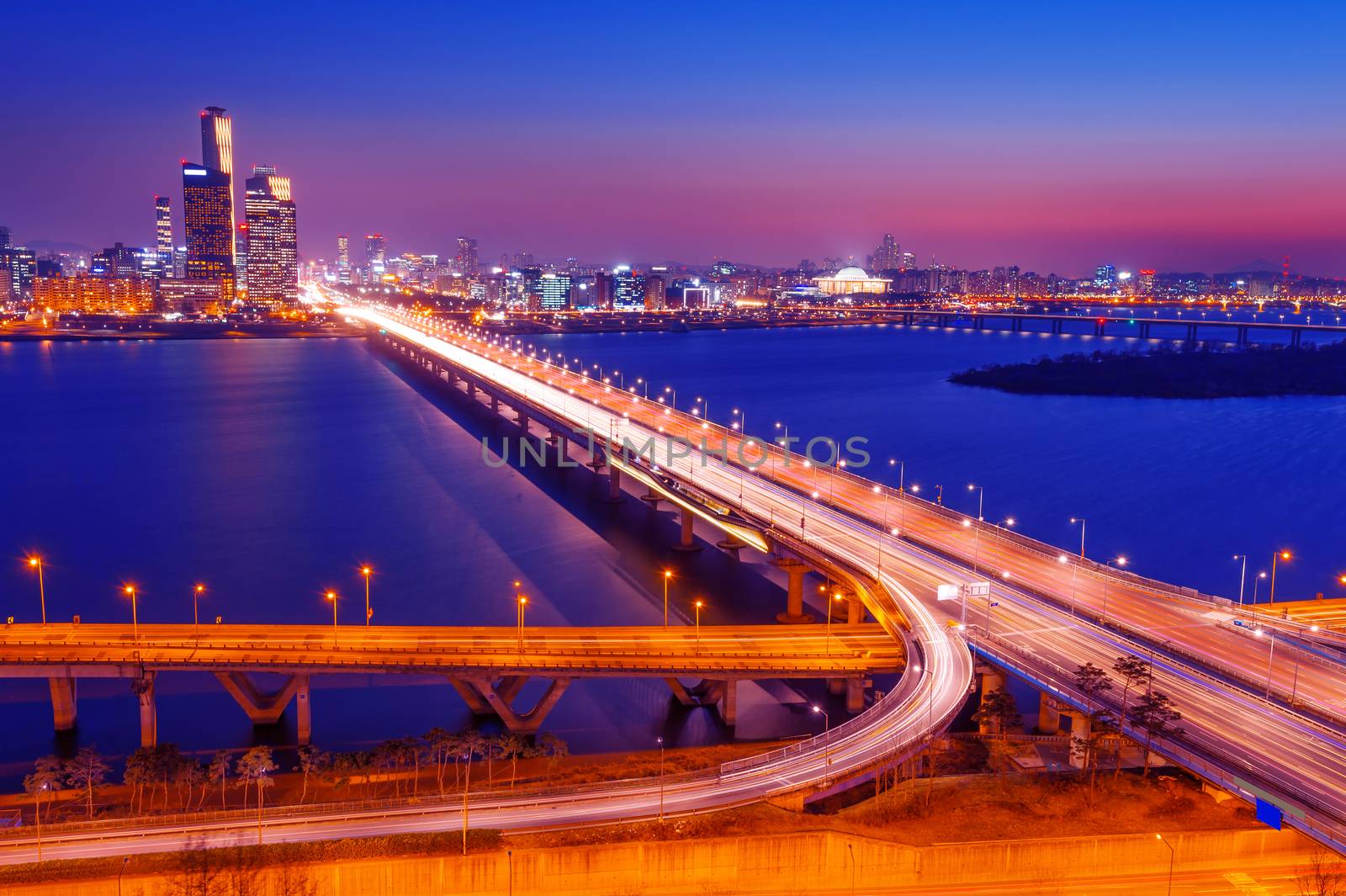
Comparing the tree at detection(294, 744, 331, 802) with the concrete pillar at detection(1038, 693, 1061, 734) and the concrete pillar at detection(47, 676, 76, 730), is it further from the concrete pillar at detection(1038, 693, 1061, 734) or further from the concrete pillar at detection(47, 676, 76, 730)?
the concrete pillar at detection(1038, 693, 1061, 734)

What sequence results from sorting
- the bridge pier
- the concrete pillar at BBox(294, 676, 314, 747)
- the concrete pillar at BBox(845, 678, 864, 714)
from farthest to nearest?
the bridge pier < the concrete pillar at BBox(845, 678, 864, 714) < the concrete pillar at BBox(294, 676, 314, 747)

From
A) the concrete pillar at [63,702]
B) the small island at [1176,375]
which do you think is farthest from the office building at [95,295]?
the concrete pillar at [63,702]

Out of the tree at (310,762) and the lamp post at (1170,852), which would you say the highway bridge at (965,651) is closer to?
the lamp post at (1170,852)

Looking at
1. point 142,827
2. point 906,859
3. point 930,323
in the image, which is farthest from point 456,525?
point 930,323

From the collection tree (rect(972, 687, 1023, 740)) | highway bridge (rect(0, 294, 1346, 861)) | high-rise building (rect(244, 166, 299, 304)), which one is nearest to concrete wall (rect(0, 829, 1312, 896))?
highway bridge (rect(0, 294, 1346, 861))

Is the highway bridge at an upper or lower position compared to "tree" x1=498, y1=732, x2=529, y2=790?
upper

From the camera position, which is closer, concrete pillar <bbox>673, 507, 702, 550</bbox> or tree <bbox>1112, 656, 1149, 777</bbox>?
tree <bbox>1112, 656, 1149, 777</bbox>
